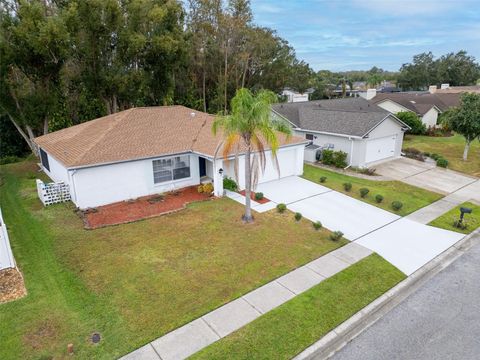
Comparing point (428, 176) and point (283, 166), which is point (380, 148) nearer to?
point (428, 176)

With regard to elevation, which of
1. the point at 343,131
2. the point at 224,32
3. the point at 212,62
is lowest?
the point at 343,131

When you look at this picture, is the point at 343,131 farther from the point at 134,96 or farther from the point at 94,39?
the point at 94,39

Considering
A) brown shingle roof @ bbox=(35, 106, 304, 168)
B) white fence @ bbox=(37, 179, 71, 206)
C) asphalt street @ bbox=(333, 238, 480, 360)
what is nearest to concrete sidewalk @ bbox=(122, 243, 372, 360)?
asphalt street @ bbox=(333, 238, 480, 360)

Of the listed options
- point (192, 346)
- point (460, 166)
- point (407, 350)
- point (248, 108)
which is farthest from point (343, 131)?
point (192, 346)

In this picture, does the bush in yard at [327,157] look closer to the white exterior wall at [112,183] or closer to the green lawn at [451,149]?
the green lawn at [451,149]

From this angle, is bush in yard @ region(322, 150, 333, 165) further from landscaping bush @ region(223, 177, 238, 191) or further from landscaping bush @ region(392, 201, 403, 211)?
landscaping bush @ region(223, 177, 238, 191)

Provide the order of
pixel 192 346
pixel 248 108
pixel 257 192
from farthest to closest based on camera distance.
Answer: pixel 257 192, pixel 248 108, pixel 192 346

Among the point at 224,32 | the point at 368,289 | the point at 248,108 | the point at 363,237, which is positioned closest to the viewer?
the point at 368,289
